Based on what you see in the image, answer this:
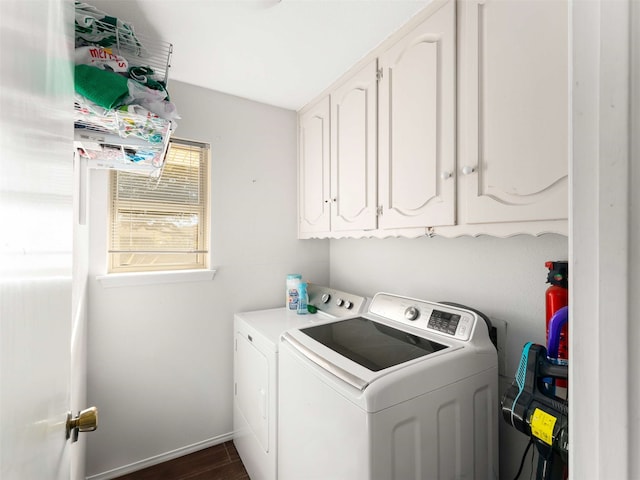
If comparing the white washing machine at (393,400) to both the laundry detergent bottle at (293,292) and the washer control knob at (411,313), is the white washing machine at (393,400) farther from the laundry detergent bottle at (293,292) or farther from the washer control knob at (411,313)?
the laundry detergent bottle at (293,292)

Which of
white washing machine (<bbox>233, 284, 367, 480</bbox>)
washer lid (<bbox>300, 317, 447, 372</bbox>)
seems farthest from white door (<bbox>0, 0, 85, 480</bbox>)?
white washing machine (<bbox>233, 284, 367, 480</bbox>)

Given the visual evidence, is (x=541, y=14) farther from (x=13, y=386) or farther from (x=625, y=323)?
(x=13, y=386)

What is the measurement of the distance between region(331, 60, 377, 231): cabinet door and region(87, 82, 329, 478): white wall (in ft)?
1.97

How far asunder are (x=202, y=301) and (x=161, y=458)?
1.03 m

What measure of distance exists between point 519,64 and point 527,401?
3.35ft

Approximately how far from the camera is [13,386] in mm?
260

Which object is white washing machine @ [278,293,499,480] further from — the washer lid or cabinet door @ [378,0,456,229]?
cabinet door @ [378,0,456,229]

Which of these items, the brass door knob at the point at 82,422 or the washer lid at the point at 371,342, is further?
the washer lid at the point at 371,342

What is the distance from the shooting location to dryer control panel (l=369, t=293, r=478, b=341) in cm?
121

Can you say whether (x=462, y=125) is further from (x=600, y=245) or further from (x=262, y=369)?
(x=262, y=369)

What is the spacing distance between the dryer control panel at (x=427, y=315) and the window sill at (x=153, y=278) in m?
1.19

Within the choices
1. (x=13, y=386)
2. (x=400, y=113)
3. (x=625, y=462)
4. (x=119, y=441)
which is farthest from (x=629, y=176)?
(x=119, y=441)

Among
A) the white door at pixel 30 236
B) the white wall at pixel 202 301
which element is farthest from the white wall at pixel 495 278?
the white door at pixel 30 236

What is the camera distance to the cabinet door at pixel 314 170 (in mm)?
1970
